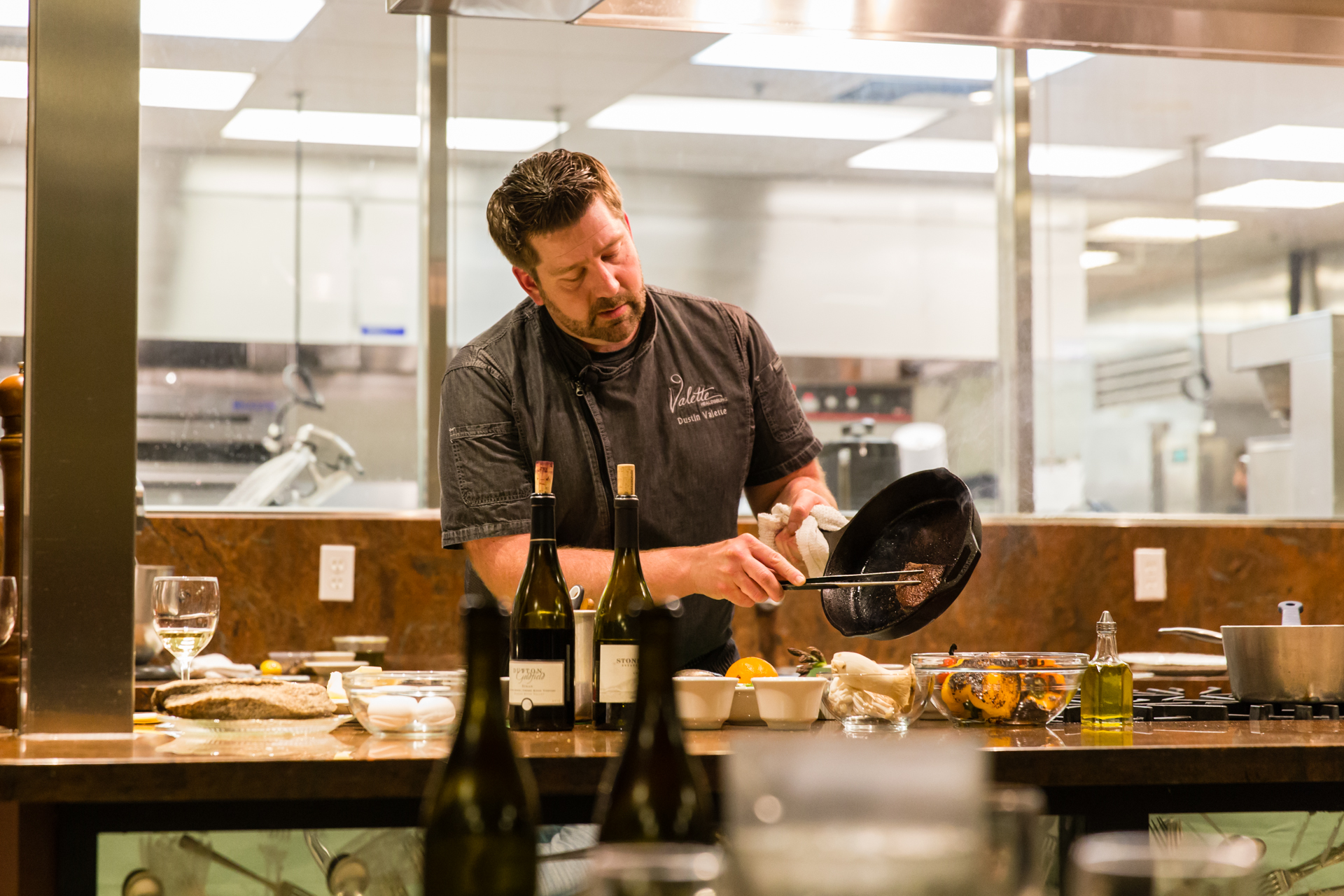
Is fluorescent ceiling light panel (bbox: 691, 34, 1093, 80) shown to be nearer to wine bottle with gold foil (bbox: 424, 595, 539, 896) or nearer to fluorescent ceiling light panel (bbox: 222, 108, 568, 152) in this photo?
fluorescent ceiling light panel (bbox: 222, 108, 568, 152)

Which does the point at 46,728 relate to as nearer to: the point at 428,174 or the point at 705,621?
the point at 705,621

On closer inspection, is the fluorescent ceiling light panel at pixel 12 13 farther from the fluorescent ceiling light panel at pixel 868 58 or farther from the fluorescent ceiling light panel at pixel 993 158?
the fluorescent ceiling light panel at pixel 993 158

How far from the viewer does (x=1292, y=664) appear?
1723 mm

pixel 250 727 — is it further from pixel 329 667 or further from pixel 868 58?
pixel 868 58

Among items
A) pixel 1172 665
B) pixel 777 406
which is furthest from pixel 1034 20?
pixel 1172 665

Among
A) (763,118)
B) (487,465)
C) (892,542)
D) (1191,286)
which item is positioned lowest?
(892,542)

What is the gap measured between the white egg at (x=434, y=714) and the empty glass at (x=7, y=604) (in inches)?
16.3

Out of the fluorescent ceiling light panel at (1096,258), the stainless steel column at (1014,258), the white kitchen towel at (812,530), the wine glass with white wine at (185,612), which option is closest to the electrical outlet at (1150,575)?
the stainless steel column at (1014,258)

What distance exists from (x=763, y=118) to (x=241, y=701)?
10.3 ft

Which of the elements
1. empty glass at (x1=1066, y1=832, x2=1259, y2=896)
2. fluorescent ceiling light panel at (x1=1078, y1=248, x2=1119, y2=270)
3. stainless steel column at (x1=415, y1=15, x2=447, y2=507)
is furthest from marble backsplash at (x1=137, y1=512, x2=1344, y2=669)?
empty glass at (x1=1066, y1=832, x2=1259, y2=896)

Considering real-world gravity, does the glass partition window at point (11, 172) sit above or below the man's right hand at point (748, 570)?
above

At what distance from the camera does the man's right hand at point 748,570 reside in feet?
5.30

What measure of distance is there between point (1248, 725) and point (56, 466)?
1335mm

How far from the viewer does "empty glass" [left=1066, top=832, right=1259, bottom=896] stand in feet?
1.92
